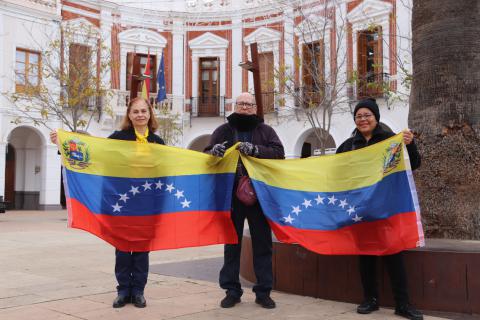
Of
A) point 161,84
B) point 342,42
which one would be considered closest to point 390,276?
point 342,42

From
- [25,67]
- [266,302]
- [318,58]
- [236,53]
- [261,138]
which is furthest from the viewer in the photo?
[236,53]

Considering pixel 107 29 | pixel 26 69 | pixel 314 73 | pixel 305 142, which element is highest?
pixel 107 29

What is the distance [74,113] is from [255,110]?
50.5 feet

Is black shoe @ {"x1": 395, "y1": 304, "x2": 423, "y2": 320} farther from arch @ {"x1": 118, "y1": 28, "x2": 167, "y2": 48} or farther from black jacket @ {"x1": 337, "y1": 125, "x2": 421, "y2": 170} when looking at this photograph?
arch @ {"x1": 118, "y1": 28, "x2": 167, "y2": 48}

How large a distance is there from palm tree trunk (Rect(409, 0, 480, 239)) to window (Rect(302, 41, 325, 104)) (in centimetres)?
1339

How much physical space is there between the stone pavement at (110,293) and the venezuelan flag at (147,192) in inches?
23.7

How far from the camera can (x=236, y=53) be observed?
2672 cm

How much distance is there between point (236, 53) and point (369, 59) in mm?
7160

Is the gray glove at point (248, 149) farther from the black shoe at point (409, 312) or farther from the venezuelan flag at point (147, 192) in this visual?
the black shoe at point (409, 312)

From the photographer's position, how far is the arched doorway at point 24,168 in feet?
83.1

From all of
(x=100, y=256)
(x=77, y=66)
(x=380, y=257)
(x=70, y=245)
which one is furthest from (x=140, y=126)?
(x=77, y=66)

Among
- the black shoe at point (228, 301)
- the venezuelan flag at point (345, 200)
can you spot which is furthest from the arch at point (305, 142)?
the black shoe at point (228, 301)

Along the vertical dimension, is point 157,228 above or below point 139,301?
above

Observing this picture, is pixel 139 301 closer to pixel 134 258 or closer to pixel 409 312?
pixel 134 258
